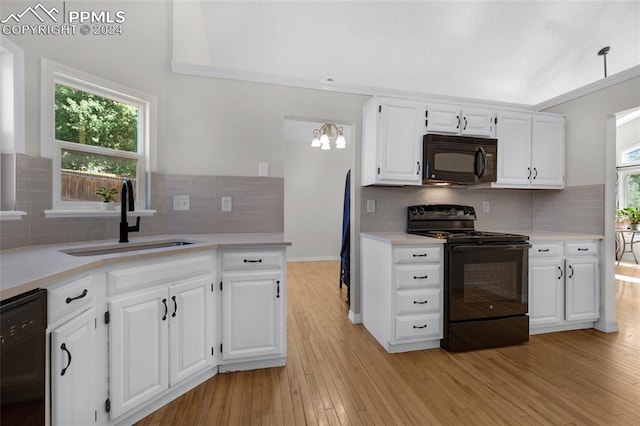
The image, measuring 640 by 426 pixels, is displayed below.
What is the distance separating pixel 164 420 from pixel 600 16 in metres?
4.47

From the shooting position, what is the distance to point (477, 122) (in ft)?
8.86

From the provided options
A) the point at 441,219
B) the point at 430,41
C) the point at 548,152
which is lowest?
the point at 441,219

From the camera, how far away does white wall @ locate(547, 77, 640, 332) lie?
2600 mm

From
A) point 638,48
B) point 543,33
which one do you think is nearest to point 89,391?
point 543,33

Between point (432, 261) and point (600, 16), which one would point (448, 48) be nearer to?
point (600, 16)

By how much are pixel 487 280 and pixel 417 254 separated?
65 cm

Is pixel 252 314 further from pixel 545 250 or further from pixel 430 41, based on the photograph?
pixel 430 41

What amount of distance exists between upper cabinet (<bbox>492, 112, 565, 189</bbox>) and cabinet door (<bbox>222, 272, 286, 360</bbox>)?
235 centimetres

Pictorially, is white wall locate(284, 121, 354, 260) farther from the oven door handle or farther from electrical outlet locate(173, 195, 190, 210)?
the oven door handle

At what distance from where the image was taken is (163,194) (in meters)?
2.40

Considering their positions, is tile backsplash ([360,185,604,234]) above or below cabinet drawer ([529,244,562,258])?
above

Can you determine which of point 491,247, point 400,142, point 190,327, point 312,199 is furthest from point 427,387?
point 312,199

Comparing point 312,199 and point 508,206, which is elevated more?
point 312,199

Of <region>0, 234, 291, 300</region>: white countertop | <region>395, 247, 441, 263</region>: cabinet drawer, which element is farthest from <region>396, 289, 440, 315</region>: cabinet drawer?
<region>0, 234, 291, 300</region>: white countertop
